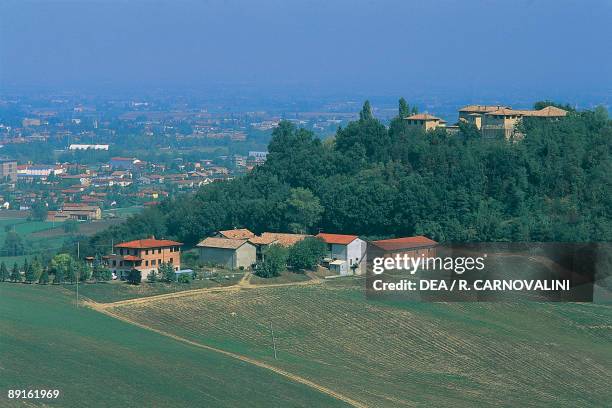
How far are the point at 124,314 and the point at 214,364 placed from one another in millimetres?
6658

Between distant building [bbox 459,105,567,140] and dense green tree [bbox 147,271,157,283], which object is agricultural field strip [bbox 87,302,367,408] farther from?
distant building [bbox 459,105,567,140]

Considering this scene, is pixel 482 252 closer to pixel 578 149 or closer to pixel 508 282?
pixel 508 282

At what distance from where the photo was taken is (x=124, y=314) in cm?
3647

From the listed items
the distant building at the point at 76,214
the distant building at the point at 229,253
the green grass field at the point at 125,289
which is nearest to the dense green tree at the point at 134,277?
the green grass field at the point at 125,289

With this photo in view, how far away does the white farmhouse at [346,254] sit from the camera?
46.2 meters

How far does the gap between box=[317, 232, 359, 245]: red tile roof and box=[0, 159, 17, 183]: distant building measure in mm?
60870

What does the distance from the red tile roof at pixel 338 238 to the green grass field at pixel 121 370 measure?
13.4 meters

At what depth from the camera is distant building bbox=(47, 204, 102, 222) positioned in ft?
251

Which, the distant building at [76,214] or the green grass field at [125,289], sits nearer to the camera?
the green grass field at [125,289]

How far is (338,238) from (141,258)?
26.3ft

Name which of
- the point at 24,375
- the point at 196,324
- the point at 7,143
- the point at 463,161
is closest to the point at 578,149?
the point at 463,161

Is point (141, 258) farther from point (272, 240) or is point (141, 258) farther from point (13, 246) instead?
point (13, 246)

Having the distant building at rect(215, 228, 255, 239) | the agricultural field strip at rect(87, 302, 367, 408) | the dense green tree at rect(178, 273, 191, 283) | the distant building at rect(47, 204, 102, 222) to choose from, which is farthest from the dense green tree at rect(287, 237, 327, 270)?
the distant building at rect(47, 204, 102, 222)

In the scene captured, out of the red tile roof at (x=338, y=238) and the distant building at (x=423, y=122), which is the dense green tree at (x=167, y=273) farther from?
the distant building at (x=423, y=122)
